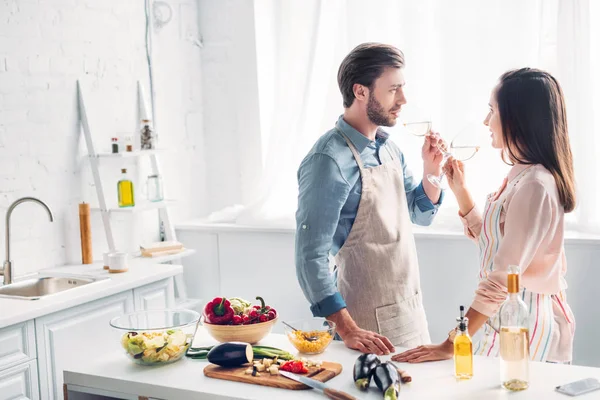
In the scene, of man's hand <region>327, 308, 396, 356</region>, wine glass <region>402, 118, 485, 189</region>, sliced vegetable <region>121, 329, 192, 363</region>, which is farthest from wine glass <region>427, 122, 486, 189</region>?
sliced vegetable <region>121, 329, 192, 363</region>

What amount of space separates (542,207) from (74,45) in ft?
8.37

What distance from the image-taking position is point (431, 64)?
390 centimetres

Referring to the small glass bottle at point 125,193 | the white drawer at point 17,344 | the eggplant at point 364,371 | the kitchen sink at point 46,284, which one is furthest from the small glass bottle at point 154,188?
the eggplant at point 364,371

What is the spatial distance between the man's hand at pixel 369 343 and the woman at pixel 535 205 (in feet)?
0.88

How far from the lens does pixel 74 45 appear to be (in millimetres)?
3664

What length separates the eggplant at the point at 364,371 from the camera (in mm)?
1851

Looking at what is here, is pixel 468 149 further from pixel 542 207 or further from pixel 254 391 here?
pixel 254 391

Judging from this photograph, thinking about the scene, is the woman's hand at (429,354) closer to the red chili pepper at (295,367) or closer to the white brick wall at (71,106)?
the red chili pepper at (295,367)

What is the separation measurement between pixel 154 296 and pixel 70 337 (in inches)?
22.1

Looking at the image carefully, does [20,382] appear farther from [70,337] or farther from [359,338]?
[359,338]

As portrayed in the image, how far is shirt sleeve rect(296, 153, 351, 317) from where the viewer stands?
7.78ft

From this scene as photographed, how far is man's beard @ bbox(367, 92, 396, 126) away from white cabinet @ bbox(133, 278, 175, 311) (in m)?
1.47

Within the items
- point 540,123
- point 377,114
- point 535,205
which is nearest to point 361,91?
point 377,114

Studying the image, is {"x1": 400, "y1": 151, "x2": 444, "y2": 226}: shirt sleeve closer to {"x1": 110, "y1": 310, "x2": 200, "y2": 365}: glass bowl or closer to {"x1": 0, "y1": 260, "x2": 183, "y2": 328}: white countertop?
{"x1": 110, "y1": 310, "x2": 200, "y2": 365}: glass bowl
